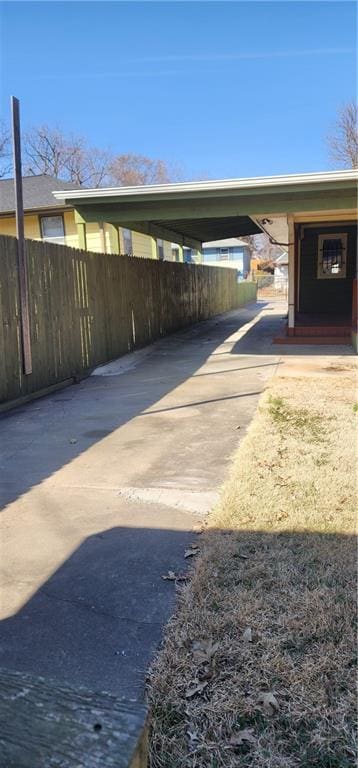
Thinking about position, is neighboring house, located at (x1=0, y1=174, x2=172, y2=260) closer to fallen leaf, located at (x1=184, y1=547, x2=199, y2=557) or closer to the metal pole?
the metal pole

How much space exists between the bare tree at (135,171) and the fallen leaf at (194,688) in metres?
42.4

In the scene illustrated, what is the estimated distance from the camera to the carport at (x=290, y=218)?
30.4 feet

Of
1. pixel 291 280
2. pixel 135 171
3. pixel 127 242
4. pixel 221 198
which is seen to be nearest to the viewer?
pixel 221 198

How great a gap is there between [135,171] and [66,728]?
4753 centimetres

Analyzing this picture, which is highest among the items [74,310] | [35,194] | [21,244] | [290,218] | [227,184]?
[35,194]

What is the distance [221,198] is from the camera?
32.1ft

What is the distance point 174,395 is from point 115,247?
356 inches

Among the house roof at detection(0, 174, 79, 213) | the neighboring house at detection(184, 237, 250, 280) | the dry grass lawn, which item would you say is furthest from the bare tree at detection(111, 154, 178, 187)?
the dry grass lawn

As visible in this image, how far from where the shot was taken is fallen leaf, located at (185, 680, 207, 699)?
1.93 metres

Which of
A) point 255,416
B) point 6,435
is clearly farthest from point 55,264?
point 255,416

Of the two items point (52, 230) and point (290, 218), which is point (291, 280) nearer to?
point (290, 218)

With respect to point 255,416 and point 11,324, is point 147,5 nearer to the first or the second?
point 11,324

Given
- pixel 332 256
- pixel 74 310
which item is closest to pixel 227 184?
pixel 74 310

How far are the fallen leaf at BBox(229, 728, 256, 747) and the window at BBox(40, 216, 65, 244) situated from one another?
49.5 ft
